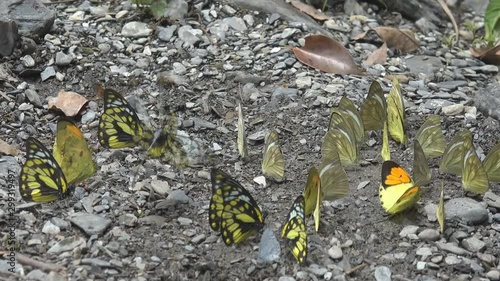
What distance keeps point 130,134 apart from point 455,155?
5.79 feet

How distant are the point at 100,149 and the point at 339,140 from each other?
4.43 ft

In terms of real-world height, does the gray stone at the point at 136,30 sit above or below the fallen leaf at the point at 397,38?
above

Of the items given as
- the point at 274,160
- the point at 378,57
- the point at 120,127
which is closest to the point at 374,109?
the point at 274,160

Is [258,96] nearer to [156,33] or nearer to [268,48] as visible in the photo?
[268,48]

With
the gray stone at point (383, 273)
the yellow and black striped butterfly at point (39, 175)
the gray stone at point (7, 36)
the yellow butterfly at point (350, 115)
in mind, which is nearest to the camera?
the gray stone at point (383, 273)

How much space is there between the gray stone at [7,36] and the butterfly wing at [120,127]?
132cm

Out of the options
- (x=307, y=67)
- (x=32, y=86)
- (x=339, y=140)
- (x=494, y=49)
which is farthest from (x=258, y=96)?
(x=494, y=49)

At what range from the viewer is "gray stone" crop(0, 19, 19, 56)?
5293 mm

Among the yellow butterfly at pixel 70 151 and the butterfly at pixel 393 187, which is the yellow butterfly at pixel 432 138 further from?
the yellow butterfly at pixel 70 151

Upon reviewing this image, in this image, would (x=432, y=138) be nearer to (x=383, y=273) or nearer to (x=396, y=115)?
(x=396, y=115)

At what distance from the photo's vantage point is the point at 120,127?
4445 mm

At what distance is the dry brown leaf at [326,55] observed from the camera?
549 centimetres

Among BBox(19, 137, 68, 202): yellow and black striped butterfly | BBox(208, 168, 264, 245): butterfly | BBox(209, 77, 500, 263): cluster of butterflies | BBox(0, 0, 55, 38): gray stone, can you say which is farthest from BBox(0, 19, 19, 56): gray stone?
BBox(208, 168, 264, 245): butterfly

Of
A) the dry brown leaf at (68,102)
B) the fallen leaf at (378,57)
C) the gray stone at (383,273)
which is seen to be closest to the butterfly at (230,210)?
the gray stone at (383,273)
